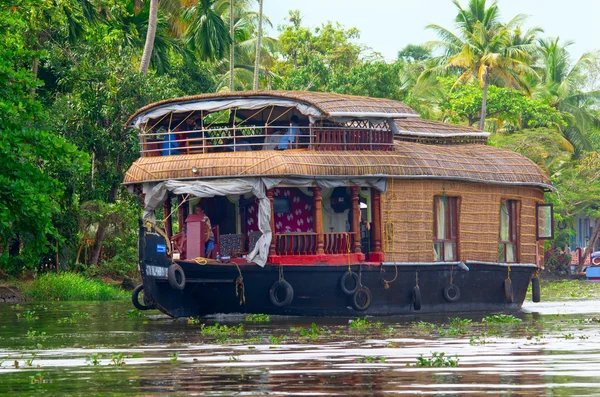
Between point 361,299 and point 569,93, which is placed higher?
point 569,93

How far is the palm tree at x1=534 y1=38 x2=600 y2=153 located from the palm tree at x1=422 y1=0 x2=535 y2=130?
19.7 ft

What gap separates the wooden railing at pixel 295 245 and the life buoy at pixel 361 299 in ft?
3.04

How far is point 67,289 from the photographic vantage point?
24719 millimetres

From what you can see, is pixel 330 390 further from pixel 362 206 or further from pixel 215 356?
pixel 362 206

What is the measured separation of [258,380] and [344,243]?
9.33 m

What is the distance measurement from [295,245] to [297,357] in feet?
23.0

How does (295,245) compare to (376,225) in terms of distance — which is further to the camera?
(376,225)

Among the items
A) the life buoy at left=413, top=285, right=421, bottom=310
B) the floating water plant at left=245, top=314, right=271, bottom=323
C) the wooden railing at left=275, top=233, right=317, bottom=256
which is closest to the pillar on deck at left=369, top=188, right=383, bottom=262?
the life buoy at left=413, top=285, right=421, bottom=310

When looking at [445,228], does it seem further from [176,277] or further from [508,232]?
[176,277]

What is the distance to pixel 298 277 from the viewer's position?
17.2 meters

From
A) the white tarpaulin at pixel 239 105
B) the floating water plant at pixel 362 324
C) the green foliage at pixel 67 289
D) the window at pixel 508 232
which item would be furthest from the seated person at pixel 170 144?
the green foliage at pixel 67 289

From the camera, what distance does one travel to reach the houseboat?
56.2 feet

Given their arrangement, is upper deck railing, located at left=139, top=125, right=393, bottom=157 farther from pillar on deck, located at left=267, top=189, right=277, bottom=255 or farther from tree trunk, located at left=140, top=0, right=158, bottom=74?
tree trunk, located at left=140, top=0, right=158, bottom=74

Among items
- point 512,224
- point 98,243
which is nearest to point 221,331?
point 512,224
